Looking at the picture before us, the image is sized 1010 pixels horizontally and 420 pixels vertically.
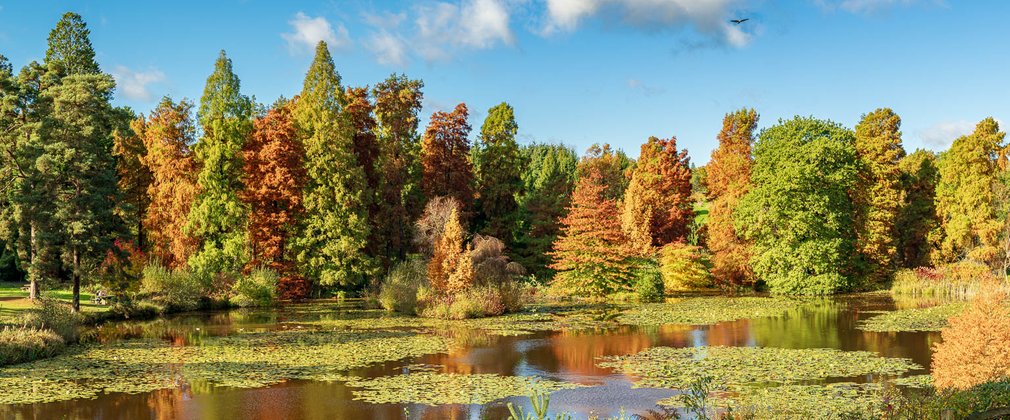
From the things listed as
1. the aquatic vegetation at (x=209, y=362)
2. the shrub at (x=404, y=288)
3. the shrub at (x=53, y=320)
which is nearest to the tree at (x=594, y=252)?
the shrub at (x=404, y=288)

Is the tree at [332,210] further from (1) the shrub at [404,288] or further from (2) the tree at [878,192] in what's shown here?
(2) the tree at [878,192]

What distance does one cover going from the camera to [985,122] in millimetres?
49938

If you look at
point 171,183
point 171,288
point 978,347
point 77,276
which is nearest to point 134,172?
point 171,183

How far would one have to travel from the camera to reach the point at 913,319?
33.4m

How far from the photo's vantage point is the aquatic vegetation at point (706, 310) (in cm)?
3547

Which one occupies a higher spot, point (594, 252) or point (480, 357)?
point (594, 252)

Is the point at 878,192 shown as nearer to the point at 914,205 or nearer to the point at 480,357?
the point at 914,205

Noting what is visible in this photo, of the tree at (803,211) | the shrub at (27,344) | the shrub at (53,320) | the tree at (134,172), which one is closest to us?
the shrub at (27,344)

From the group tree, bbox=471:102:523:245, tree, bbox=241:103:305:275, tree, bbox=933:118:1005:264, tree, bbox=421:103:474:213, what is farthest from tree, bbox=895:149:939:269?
tree, bbox=241:103:305:275

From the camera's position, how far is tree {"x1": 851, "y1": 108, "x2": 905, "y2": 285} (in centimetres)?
5153

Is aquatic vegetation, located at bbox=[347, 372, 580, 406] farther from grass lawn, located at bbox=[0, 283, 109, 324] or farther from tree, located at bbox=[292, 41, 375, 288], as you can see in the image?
tree, located at bbox=[292, 41, 375, 288]

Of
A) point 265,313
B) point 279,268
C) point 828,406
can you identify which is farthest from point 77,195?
point 828,406

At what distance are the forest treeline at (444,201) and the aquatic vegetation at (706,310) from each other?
4.35 metres

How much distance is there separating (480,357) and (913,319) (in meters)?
19.9
